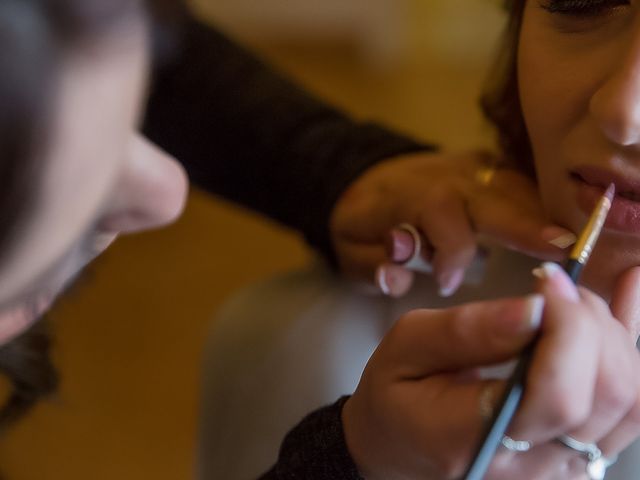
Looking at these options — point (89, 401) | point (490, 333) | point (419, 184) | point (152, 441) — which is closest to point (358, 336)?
point (419, 184)

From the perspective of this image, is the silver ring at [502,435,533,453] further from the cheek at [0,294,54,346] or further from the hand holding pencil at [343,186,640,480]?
the cheek at [0,294,54,346]

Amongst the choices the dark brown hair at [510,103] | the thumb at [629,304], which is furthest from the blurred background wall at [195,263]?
the thumb at [629,304]

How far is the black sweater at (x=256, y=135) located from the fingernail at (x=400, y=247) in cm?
7

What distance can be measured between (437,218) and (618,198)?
0.13 m

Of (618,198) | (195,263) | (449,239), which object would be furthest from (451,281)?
(195,263)

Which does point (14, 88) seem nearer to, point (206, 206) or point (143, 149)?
point (143, 149)

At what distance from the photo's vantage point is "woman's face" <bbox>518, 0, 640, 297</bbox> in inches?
15.1

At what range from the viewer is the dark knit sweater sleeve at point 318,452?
376 millimetres

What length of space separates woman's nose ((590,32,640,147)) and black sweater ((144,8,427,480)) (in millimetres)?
231

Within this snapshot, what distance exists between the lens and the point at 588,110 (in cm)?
41

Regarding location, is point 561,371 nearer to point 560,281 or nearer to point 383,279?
point 560,281

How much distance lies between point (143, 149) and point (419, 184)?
229mm

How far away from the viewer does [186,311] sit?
3.75ft

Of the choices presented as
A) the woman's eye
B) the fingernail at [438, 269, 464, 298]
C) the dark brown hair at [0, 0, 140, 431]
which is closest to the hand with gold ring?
the fingernail at [438, 269, 464, 298]
